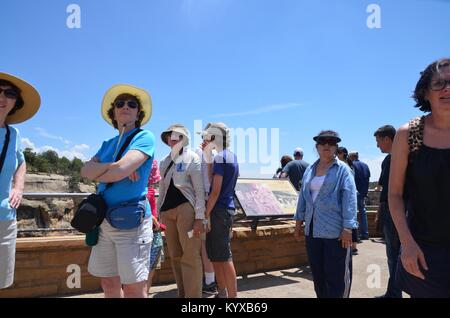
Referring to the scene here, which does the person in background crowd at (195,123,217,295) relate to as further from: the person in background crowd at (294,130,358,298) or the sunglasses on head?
the sunglasses on head

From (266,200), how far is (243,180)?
490 mm

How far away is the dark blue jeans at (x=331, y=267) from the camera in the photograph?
335 cm

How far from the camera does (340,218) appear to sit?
11.3ft

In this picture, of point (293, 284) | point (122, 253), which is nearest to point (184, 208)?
point (122, 253)

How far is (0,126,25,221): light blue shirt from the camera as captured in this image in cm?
259

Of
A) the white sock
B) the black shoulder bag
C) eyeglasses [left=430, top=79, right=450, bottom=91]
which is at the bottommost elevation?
the white sock

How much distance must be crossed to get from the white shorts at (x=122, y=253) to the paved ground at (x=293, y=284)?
1854mm

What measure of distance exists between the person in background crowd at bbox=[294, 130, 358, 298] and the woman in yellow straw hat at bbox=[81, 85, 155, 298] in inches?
66.4

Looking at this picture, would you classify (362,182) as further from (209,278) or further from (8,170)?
(8,170)

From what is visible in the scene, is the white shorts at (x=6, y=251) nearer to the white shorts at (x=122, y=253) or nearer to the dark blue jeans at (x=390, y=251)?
the white shorts at (x=122, y=253)

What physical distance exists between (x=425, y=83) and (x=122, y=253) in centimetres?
220

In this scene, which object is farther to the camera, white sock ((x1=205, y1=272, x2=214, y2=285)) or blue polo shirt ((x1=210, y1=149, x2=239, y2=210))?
white sock ((x1=205, y1=272, x2=214, y2=285))

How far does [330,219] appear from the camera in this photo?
344 centimetres

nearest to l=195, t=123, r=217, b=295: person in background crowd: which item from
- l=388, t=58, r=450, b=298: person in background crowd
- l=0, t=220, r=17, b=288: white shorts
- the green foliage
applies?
l=0, t=220, r=17, b=288: white shorts
